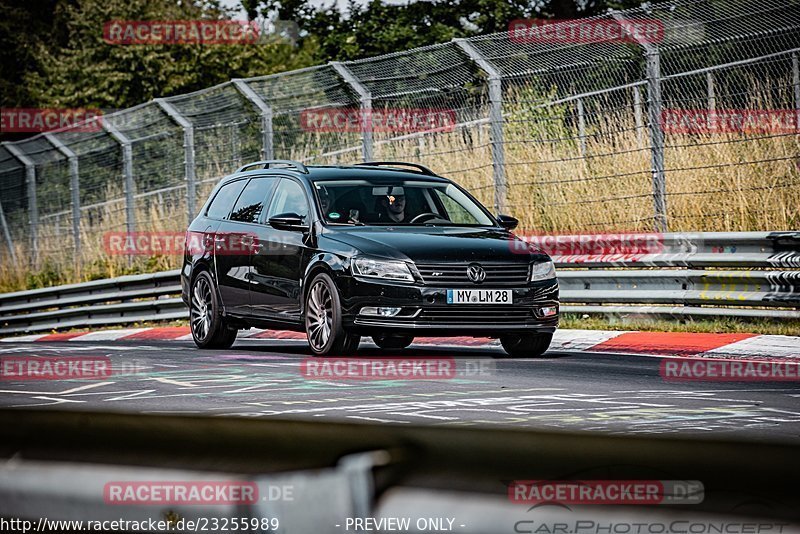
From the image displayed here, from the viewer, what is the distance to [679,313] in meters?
12.7

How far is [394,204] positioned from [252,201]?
1531 millimetres

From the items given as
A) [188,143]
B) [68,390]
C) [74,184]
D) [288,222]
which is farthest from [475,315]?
[74,184]

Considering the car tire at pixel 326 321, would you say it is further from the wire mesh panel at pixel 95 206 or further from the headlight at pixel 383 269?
the wire mesh panel at pixel 95 206

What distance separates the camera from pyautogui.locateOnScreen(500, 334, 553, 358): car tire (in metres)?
11.4

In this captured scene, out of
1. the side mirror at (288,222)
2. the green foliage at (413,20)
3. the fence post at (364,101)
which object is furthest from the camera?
the green foliage at (413,20)

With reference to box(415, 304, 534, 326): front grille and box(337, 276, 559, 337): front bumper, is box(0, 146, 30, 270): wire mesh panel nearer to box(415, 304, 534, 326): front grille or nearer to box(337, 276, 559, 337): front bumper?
box(337, 276, 559, 337): front bumper

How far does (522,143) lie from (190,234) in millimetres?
5549

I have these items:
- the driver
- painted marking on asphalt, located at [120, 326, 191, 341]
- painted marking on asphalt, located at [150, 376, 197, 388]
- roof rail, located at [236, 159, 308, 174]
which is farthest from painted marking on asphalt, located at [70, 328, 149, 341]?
painted marking on asphalt, located at [150, 376, 197, 388]

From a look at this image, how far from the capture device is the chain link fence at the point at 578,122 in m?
14.0

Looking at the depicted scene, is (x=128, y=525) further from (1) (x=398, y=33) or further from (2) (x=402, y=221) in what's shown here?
(1) (x=398, y=33)

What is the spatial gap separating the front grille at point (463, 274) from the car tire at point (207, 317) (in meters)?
3.07

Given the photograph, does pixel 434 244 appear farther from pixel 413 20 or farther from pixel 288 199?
pixel 413 20

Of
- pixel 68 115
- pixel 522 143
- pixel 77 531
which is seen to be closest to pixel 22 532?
pixel 77 531

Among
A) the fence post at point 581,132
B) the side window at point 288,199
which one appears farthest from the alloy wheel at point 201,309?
the fence post at point 581,132
